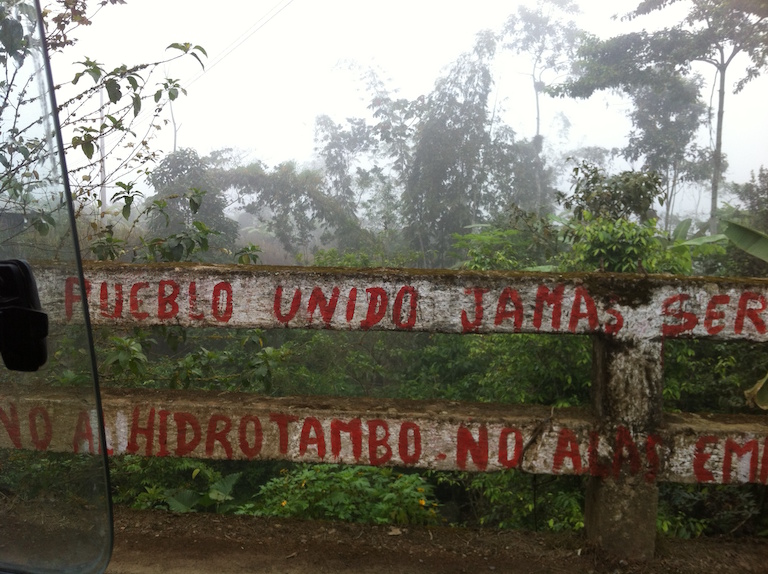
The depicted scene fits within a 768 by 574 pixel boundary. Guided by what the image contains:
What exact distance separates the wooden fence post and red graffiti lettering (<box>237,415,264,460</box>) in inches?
51.4

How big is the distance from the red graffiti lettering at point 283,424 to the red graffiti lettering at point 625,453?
1.24 meters

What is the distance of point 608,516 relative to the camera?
259 centimetres

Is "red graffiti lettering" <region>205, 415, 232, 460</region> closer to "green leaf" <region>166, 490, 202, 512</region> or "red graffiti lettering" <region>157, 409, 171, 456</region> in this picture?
"red graffiti lettering" <region>157, 409, 171, 456</region>

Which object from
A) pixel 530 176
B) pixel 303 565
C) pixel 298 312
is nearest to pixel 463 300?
pixel 298 312

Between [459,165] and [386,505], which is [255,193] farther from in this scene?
[386,505]

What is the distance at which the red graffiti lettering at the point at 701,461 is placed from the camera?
2539mm

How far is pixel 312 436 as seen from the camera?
263 cm

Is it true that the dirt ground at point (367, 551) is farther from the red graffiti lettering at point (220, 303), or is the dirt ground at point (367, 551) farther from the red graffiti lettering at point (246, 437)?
the red graffiti lettering at point (220, 303)

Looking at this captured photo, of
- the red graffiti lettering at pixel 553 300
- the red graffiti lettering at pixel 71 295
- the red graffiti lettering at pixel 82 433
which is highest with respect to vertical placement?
the red graffiti lettering at pixel 71 295

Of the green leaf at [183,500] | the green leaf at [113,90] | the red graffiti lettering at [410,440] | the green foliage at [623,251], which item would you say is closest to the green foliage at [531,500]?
the red graffiti lettering at [410,440]

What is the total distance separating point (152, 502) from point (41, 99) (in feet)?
10.00

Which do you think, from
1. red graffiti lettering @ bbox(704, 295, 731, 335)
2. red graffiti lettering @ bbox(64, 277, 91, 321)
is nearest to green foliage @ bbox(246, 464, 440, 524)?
red graffiti lettering @ bbox(704, 295, 731, 335)

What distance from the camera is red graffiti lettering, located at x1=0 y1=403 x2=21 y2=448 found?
4.09 ft

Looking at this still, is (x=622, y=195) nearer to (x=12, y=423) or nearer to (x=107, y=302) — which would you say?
(x=107, y=302)
